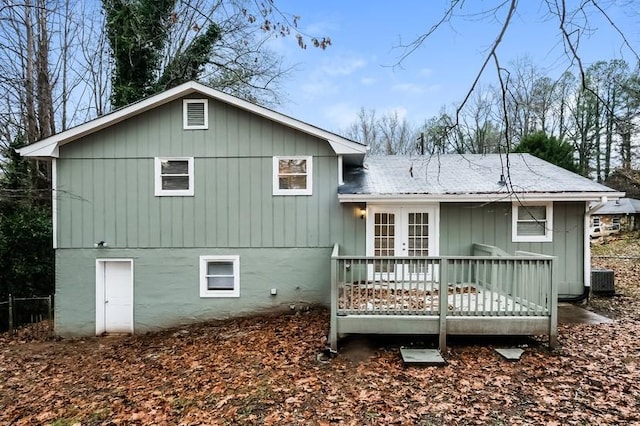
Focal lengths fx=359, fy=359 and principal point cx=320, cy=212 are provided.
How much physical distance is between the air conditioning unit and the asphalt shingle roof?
273cm

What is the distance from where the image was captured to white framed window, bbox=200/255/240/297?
9.16m

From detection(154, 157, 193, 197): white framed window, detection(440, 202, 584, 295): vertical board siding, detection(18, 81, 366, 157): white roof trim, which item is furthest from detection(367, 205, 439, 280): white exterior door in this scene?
detection(154, 157, 193, 197): white framed window

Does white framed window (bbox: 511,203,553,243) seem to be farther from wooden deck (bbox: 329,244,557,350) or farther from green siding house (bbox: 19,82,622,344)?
wooden deck (bbox: 329,244,557,350)

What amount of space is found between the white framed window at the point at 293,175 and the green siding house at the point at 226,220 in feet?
0.09

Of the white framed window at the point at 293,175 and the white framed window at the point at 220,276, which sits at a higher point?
the white framed window at the point at 293,175

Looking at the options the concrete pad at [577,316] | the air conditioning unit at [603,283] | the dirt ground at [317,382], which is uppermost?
the air conditioning unit at [603,283]

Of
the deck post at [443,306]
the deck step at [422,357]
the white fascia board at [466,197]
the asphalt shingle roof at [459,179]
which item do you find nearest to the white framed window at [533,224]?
the white fascia board at [466,197]

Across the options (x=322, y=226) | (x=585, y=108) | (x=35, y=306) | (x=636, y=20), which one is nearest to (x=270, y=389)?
(x=322, y=226)

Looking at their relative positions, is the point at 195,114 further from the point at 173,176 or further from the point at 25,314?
the point at 25,314

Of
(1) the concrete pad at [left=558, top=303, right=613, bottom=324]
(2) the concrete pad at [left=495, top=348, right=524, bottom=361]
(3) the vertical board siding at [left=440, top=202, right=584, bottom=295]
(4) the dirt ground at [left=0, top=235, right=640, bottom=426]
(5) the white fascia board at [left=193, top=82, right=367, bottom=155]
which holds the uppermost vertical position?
(5) the white fascia board at [left=193, top=82, right=367, bottom=155]

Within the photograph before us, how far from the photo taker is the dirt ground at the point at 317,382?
4492 mm

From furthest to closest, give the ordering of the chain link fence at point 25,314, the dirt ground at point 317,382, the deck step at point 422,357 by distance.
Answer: the chain link fence at point 25,314 → the deck step at point 422,357 → the dirt ground at point 317,382

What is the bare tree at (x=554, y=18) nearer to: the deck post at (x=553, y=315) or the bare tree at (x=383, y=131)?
the deck post at (x=553, y=315)

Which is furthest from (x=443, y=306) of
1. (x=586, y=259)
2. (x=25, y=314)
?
(x=25, y=314)
